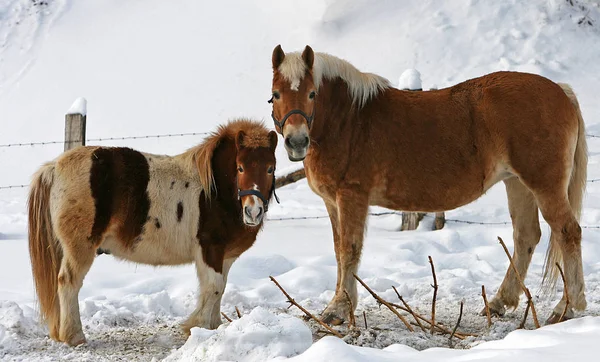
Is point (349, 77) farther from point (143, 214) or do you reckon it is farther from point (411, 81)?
point (411, 81)

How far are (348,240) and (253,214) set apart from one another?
35.2 inches

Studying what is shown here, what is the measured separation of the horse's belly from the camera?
16.3 feet

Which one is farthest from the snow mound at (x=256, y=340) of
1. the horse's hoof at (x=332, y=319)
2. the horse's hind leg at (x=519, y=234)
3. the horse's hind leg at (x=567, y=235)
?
the horse's hind leg at (x=519, y=234)

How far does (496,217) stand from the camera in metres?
10.0

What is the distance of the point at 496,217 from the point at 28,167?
1028 centimetres

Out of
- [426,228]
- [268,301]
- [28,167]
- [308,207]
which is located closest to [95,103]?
[28,167]

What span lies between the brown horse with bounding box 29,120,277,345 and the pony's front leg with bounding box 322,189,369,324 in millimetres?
584

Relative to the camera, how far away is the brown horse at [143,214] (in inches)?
190

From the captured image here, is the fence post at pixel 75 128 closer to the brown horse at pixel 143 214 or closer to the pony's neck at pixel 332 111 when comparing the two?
the brown horse at pixel 143 214

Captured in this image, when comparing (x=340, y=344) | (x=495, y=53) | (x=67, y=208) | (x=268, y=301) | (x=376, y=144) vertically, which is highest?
(x=495, y=53)

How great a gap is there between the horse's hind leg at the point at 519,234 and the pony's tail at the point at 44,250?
11.1ft

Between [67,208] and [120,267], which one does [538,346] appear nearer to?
[67,208]

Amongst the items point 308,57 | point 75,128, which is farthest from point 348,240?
point 75,128

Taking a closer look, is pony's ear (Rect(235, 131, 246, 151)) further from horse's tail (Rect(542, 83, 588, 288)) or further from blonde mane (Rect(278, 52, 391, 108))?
horse's tail (Rect(542, 83, 588, 288))
